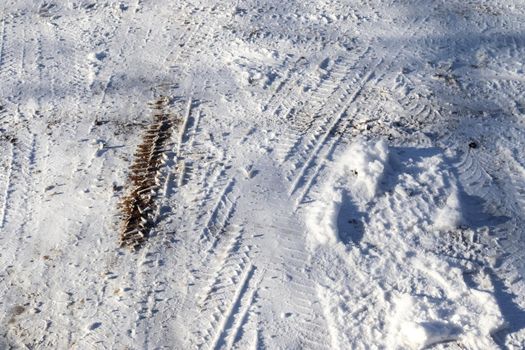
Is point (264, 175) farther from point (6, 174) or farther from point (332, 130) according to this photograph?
point (6, 174)

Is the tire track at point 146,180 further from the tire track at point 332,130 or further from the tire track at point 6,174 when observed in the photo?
the tire track at point 332,130

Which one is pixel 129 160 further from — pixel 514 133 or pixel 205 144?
pixel 514 133

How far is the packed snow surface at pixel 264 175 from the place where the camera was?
134 inches

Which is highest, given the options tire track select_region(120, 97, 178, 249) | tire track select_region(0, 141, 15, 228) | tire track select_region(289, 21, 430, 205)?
tire track select_region(289, 21, 430, 205)

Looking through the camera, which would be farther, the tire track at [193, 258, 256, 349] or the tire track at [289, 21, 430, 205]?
the tire track at [289, 21, 430, 205]

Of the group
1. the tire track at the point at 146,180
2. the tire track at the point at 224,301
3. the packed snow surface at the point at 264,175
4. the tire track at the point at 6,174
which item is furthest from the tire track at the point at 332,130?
the tire track at the point at 6,174

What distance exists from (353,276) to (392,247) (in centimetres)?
33

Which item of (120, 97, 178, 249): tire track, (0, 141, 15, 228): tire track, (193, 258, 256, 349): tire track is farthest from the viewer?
(0, 141, 15, 228): tire track

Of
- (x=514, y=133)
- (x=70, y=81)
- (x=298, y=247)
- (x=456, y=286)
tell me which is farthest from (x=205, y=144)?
Answer: (x=514, y=133)

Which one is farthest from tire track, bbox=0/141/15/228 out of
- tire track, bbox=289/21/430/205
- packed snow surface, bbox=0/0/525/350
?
tire track, bbox=289/21/430/205

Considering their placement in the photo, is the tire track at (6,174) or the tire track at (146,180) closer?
the tire track at (146,180)

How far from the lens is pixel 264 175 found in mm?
4172

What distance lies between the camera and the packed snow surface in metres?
3.40

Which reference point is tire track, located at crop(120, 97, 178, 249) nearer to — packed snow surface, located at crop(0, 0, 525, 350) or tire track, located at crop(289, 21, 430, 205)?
packed snow surface, located at crop(0, 0, 525, 350)
